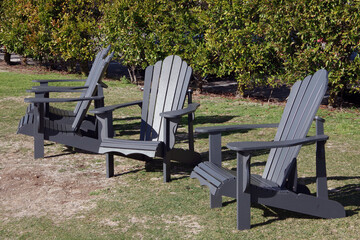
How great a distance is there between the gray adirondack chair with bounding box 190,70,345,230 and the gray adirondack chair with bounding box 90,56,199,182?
827 millimetres

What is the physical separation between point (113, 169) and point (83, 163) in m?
0.68

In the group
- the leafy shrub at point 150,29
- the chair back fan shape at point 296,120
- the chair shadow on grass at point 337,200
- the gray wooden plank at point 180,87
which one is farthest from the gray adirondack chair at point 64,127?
the leafy shrub at point 150,29

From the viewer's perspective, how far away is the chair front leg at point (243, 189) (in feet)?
12.0

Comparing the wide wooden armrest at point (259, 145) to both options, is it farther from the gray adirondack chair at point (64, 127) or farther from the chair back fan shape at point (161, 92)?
the gray adirondack chair at point (64, 127)

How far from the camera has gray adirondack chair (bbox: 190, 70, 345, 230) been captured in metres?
3.71

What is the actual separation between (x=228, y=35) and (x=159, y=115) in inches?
188

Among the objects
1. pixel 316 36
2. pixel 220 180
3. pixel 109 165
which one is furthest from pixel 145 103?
pixel 316 36

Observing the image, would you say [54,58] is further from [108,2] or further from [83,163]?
[83,163]

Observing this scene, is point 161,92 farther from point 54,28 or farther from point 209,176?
point 54,28

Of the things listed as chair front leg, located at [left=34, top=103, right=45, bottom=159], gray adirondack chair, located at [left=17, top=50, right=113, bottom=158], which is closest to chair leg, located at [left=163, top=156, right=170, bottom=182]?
gray adirondack chair, located at [left=17, top=50, right=113, bottom=158]

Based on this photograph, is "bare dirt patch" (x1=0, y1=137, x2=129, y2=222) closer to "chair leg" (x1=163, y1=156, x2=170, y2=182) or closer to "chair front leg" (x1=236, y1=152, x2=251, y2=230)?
"chair leg" (x1=163, y1=156, x2=170, y2=182)

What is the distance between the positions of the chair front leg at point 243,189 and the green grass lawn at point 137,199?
89mm

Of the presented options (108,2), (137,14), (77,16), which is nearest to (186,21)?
(137,14)

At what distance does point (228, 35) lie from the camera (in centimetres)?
968
